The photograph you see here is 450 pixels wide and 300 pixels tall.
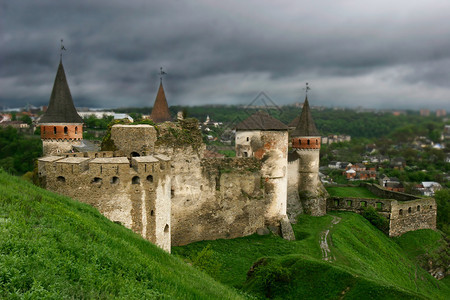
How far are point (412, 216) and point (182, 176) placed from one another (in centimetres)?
2567

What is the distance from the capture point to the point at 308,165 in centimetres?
3453

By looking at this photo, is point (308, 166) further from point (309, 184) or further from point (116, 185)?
point (116, 185)

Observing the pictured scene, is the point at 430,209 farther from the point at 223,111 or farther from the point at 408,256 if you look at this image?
the point at 223,111

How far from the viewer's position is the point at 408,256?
33031 millimetres

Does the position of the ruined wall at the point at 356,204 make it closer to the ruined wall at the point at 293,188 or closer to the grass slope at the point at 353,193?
the ruined wall at the point at 293,188

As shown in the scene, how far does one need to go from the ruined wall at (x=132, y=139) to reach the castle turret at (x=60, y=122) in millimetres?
9252

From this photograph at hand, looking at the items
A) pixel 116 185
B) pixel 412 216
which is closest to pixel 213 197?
pixel 116 185

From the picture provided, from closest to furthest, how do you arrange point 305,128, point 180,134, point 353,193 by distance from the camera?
point 180,134 → point 305,128 → point 353,193

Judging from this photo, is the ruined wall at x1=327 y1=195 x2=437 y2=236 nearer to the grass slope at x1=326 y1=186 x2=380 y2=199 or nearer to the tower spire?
the grass slope at x1=326 y1=186 x2=380 y2=199

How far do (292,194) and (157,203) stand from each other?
18.3 meters

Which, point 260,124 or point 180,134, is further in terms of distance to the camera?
point 260,124

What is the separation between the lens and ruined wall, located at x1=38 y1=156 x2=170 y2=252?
16.1 metres

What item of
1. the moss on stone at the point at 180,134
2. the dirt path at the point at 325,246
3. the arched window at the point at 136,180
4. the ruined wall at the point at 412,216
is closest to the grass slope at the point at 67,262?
the arched window at the point at 136,180

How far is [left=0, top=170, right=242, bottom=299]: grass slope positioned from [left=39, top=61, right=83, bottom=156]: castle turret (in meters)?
16.7
